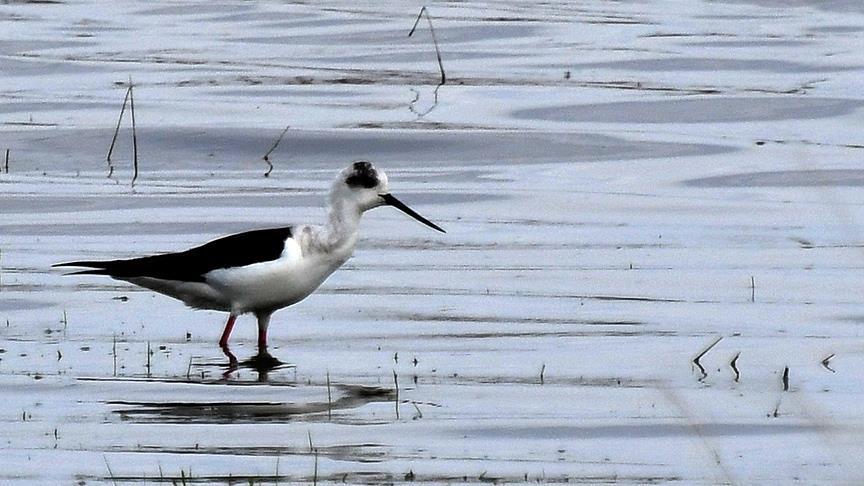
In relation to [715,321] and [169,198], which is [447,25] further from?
[715,321]

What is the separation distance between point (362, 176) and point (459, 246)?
274cm

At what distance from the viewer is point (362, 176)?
10984mm

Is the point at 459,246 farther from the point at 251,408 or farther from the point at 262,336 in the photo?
the point at 251,408

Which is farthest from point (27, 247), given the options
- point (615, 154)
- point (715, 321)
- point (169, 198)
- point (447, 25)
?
point (447, 25)

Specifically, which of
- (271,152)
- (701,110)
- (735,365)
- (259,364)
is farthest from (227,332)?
(701,110)

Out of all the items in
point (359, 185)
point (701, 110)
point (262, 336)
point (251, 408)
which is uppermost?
point (701, 110)

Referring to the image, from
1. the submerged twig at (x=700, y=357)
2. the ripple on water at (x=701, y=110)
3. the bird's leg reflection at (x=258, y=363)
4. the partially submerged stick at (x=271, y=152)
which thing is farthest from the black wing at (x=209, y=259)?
the ripple on water at (x=701, y=110)

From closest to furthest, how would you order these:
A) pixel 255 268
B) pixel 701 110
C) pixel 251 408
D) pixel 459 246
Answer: pixel 251 408
pixel 255 268
pixel 459 246
pixel 701 110

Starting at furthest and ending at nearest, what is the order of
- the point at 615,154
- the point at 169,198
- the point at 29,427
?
the point at 615,154 < the point at 169,198 < the point at 29,427

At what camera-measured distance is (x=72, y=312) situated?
11.3 meters

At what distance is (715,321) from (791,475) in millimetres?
3288

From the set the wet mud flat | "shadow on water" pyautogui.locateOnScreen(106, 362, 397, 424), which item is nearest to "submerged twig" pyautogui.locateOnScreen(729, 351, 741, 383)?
the wet mud flat

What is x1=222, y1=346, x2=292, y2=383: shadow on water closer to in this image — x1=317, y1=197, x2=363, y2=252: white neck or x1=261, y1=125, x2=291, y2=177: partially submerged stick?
x1=317, y1=197, x2=363, y2=252: white neck

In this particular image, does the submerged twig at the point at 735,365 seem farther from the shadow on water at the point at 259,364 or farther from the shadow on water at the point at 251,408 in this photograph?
the shadow on water at the point at 259,364
